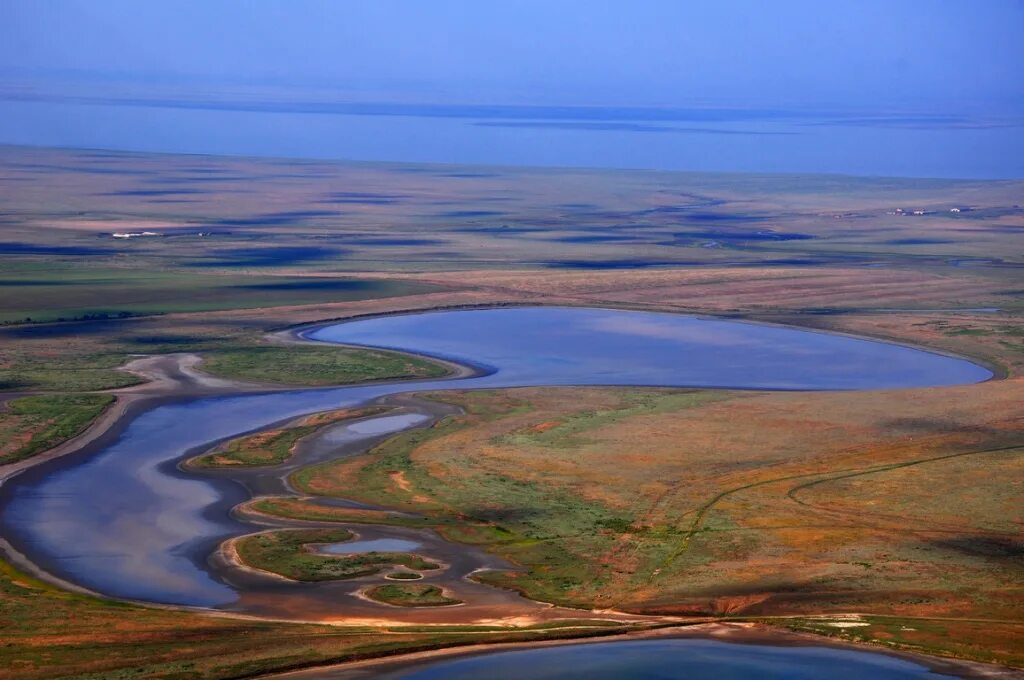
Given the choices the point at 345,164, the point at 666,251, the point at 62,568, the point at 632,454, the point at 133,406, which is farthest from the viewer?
the point at 345,164

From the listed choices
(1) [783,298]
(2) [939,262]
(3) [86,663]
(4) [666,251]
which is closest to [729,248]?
(4) [666,251]

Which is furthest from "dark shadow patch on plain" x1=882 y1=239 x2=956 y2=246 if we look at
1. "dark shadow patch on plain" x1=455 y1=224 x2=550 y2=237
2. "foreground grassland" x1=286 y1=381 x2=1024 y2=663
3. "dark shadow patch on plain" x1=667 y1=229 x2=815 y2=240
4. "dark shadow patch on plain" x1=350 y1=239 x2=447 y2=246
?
"foreground grassland" x1=286 y1=381 x2=1024 y2=663

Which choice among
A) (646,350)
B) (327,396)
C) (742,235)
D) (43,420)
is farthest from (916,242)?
(43,420)

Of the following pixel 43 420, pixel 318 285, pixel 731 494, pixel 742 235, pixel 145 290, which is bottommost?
pixel 731 494

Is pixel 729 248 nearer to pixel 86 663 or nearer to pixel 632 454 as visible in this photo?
pixel 632 454

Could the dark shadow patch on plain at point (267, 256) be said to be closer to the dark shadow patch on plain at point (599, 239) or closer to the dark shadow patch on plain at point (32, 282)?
the dark shadow patch on plain at point (32, 282)

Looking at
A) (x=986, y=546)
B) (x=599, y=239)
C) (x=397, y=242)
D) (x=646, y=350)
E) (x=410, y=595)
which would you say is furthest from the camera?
(x=599, y=239)

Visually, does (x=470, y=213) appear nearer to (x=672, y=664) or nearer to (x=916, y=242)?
(x=916, y=242)
